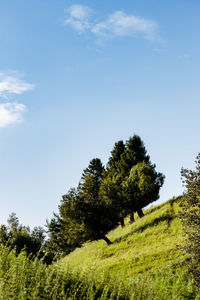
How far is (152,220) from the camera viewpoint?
116 ft

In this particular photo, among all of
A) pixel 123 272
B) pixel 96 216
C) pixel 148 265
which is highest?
pixel 96 216

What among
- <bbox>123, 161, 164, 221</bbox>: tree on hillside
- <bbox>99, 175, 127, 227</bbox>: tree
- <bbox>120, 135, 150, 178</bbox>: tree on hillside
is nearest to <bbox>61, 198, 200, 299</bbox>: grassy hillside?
<bbox>123, 161, 164, 221</bbox>: tree on hillside

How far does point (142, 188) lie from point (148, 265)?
2097 cm

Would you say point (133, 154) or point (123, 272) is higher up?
point (133, 154)

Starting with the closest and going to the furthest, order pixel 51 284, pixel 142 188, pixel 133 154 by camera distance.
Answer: pixel 51 284
pixel 142 188
pixel 133 154

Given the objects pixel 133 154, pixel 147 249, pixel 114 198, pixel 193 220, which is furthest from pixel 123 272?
pixel 133 154

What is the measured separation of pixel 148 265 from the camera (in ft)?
66.0

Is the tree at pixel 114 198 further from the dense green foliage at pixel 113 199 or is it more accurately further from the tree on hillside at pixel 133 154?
the tree on hillside at pixel 133 154

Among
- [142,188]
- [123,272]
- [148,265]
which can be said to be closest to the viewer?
[123,272]

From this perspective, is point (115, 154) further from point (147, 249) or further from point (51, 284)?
point (51, 284)

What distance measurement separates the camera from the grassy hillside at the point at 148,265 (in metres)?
9.45

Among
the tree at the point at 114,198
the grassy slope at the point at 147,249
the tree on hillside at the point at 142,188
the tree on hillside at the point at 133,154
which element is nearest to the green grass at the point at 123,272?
the grassy slope at the point at 147,249

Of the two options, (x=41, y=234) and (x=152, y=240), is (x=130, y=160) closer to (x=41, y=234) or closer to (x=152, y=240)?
(x=152, y=240)

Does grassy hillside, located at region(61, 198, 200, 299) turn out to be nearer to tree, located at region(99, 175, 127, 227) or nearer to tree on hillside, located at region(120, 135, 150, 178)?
tree, located at region(99, 175, 127, 227)
